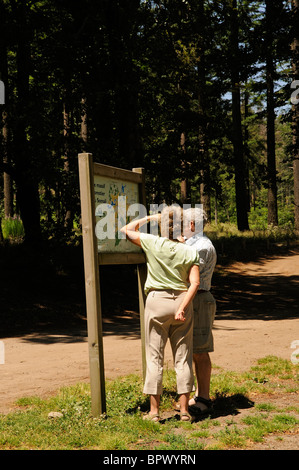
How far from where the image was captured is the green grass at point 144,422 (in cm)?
470

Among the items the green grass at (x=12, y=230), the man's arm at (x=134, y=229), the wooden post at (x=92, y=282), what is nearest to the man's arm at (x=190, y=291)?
the man's arm at (x=134, y=229)

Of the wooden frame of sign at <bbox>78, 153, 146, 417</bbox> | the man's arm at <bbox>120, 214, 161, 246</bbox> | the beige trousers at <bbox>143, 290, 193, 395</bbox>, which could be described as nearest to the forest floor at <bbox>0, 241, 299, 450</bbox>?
the beige trousers at <bbox>143, 290, 193, 395</bbox>

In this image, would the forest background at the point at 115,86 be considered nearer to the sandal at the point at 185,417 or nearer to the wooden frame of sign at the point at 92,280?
the wooden frame of sign at the point at 92,280

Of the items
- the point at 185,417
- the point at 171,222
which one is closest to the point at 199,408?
the point at 185,417

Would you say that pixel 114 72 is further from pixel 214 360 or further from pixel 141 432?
pixel 141 432

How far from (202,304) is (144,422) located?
1.25 metres

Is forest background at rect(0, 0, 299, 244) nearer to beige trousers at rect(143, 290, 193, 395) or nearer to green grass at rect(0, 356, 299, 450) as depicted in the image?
green grass at rect(0, 356, 299, 450)

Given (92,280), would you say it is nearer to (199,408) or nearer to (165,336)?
(165,336)

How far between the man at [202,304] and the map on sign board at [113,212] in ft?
2.53

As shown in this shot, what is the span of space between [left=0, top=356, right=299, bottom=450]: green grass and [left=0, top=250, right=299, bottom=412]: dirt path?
72 cm

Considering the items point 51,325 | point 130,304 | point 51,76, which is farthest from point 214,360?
point 51,76

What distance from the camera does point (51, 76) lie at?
16.8 m

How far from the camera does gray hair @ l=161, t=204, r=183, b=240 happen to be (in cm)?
537

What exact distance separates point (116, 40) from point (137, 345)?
9.29m
